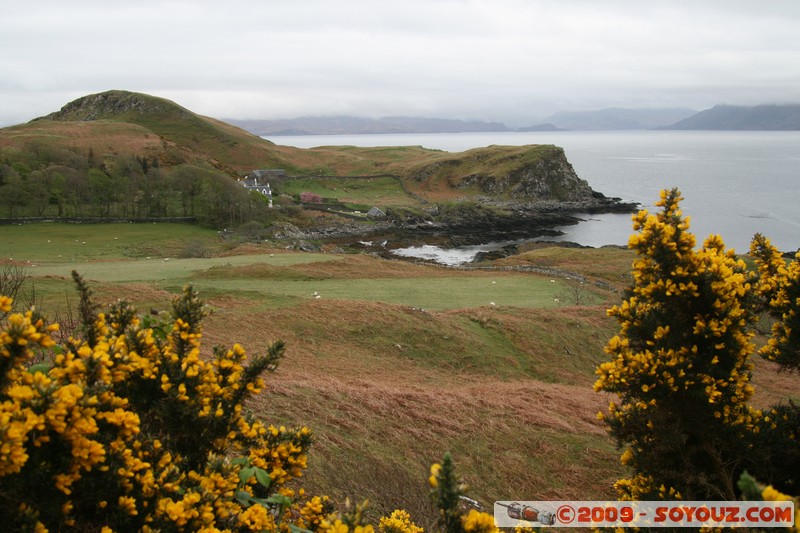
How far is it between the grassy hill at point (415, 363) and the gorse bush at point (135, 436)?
0.89 m

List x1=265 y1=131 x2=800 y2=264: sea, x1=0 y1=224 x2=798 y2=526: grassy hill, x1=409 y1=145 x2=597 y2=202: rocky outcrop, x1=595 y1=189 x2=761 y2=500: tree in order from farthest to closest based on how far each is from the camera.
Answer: x1=409 y1=145 x2=597 y2=202: rocky outcrop
x1=265 y1=131 x2=800 y2=264: sea
x1=0 y1=224 x2=798 y2=526: grassy hill
x1=595 y1=189 x2=761 y2=500: tree

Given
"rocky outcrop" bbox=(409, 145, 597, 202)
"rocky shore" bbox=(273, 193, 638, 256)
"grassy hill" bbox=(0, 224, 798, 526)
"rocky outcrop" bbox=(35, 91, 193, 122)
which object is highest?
"rocky outcrop" bbox=(35, 91, 193, 122)

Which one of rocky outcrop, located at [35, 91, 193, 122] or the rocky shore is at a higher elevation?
rocky outcrop, located at [35, 91, 193, 122]

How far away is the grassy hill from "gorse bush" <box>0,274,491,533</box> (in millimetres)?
886

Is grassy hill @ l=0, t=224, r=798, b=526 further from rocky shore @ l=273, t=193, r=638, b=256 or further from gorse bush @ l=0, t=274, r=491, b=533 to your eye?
rocky shore @ l=273, t=193, r=638, b=256

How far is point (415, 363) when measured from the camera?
742 inches

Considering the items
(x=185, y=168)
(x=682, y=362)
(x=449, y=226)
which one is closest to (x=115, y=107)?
(x=185, y=168)

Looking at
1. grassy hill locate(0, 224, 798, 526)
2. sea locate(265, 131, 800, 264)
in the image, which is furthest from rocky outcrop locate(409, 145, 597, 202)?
grassy hill locate(0, 224, 798, 526)

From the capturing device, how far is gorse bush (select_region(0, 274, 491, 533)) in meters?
3.34

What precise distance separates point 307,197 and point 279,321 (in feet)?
259

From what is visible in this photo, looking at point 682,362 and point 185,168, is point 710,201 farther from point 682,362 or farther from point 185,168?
point 682,362

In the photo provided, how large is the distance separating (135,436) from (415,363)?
15.1 meters

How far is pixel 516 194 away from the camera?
110 metres

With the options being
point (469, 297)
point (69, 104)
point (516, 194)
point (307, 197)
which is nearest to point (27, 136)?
point (307, 197)
